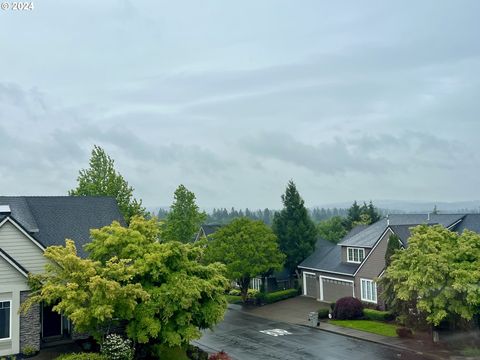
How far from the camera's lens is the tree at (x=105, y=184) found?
4828 cm

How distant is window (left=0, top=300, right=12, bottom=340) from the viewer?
943 inches

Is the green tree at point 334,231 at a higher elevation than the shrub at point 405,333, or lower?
higher

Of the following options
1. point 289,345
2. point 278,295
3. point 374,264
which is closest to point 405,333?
point 289,345

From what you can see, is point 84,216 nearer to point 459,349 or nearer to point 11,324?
point 11,324

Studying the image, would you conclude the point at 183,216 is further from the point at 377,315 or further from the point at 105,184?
the point at 377,315

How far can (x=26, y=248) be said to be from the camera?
26047mm

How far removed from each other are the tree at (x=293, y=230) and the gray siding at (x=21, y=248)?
33.6 m

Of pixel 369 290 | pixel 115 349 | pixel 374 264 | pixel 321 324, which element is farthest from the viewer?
pixel 369 290

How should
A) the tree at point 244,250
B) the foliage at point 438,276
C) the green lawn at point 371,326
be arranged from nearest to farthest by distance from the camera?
the foliage at point 438,276 < the green lawn at point 371,326 < the tree at point 244,250

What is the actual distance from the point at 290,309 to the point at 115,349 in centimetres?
2542

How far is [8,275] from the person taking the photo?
2422 centimetres

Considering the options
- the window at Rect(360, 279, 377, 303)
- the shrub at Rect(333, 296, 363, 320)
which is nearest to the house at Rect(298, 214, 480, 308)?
the window at Rect(360, 279, 377, 303)

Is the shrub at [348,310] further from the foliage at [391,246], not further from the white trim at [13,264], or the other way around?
the white trim at [13,264]

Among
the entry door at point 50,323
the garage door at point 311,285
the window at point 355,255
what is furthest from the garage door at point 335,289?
the entry door at point 50,323
